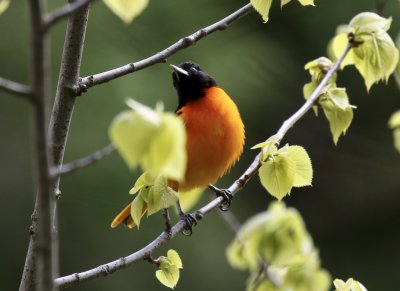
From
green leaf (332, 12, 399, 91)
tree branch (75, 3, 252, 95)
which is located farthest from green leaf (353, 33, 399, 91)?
tree branch (75, 3, 252, 95)

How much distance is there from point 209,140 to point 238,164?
101 inches

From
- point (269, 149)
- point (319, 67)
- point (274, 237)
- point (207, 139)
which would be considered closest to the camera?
point (274, 237)

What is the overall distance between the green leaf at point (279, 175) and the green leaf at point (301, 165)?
0.06 feet

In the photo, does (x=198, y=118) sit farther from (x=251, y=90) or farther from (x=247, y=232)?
(x=251, y=90)

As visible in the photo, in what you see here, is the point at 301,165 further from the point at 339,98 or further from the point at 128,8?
the point at 128,8

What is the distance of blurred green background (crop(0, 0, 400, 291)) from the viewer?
12.3 feet

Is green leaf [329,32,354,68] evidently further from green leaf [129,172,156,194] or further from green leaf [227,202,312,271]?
green leaf [227,202,312,271]

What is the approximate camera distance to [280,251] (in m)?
0.76

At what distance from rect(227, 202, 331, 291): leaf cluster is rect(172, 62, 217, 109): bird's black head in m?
1.41

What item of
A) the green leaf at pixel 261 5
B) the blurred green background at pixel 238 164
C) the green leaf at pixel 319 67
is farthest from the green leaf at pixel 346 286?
the blurred green background at pixel 238 164

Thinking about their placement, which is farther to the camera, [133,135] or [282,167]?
[282,167]

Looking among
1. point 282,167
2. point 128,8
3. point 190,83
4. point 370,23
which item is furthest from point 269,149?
point 190,83

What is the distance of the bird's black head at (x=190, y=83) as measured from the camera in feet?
7.22

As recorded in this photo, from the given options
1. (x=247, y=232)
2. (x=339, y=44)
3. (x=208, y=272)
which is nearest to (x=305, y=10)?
(x=208, y=272)
